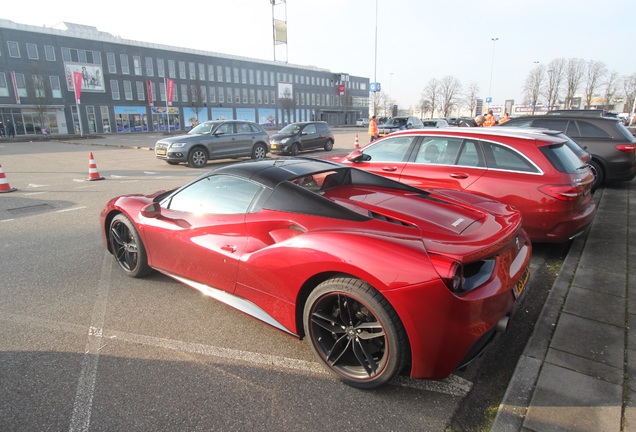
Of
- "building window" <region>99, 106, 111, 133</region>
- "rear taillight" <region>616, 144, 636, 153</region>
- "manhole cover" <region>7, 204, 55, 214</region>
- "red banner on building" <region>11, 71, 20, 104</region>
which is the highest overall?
"red banner on building" <region>11, 71, 20, 104</region>

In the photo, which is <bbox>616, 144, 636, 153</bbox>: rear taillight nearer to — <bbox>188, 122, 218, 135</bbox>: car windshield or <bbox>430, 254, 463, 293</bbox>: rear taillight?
<bbox>430, 254, 463, 293</bbox>: rear taillight

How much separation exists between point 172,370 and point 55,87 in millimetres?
53515

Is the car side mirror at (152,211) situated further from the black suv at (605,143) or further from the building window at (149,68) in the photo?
the building window at (149,68)

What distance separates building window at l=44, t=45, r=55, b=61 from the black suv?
→ 53352mm

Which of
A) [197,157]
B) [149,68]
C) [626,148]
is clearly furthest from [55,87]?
[626,148]

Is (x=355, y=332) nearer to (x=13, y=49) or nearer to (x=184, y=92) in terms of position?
(x=13, y=49)

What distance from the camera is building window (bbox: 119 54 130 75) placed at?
1986 inches

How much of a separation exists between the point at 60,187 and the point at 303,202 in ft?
31.2

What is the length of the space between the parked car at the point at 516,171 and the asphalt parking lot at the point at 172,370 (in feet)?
2.12

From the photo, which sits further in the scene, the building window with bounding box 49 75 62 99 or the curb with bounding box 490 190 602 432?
the building window with bounding box 49 75 62 99

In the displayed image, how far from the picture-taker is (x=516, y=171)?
459cm

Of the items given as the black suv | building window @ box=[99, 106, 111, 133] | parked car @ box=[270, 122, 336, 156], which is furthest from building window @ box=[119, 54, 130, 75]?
the black suv

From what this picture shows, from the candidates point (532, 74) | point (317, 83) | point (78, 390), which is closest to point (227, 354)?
point (78, 390)

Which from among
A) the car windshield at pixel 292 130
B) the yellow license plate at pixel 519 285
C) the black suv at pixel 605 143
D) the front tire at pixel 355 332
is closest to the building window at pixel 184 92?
the car windshield at pixel 292 130
